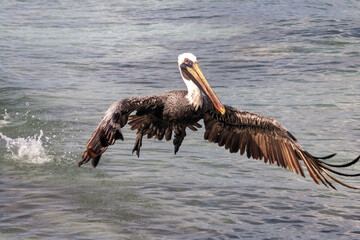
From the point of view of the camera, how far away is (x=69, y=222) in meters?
9.67

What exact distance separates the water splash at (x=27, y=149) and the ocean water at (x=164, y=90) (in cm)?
3

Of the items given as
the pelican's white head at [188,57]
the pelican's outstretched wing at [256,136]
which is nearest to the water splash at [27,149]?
the pelican's outstretched wing at [256,136]

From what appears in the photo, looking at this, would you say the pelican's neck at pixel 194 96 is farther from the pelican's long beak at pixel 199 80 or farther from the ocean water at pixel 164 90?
the ocean water at pixel 164 90

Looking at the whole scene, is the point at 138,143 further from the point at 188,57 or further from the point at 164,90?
the point at 164,90

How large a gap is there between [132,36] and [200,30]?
246 centimetres

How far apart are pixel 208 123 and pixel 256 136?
606mm

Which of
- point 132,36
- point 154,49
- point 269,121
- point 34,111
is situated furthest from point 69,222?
point 132,36

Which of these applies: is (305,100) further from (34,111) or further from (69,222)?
(69,222)

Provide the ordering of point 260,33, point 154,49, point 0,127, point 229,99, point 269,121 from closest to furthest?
point 269,121 < point 0,127 < point 229,99 < point 154,49 < point 260,33

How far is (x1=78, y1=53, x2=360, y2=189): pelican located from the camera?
8.31m

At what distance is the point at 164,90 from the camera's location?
18.2m

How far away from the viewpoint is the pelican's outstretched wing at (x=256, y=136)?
862 centimetres

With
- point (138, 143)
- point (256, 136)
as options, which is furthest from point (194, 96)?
point (256, 136)

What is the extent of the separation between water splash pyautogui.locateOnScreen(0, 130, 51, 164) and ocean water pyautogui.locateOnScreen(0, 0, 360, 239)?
31 mm
